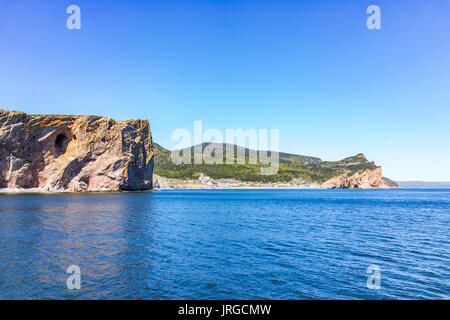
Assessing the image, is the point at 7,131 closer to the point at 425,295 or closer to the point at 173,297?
the point at 173,297

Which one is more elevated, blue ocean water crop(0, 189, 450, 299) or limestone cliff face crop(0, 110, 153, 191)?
limestone cliff face crop(0, 110, 153, 191)

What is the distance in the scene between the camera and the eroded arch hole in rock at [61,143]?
10850cm

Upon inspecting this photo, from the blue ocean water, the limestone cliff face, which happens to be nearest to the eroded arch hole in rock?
the limestone cliff face

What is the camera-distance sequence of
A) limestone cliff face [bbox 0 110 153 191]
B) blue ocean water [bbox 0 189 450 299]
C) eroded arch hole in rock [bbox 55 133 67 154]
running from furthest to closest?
eroded arch hole in rock [bbox 55 133 67 154] → limestone cliff face [bbox 0 110 153 191] → blue ocean water [bbox 0 189 450 299]

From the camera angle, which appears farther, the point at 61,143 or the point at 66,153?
the point at 61,143

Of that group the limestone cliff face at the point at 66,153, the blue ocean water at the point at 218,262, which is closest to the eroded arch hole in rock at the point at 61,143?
the limestone cliff face at the point at 66,153

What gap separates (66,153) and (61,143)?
5828mm

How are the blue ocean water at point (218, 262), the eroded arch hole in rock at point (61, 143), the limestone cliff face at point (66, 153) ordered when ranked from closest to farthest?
the blue ocean water at point (218, 262), the limestone cliff face at point (66, 153), the eroded arch hole in rock at point (61, 143)

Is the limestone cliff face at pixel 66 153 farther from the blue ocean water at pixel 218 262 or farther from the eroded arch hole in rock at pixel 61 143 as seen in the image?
the blue ocean water at pixel 218 262

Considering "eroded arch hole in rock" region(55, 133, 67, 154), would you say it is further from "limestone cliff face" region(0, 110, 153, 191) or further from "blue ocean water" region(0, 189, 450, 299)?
"blue ocean water" region(0, 189, 450, 299)

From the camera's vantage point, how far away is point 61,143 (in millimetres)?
109812

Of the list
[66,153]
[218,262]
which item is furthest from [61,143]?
[218,262]

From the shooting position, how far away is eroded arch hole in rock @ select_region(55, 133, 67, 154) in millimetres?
108500

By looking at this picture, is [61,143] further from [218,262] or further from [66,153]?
[218,262]
